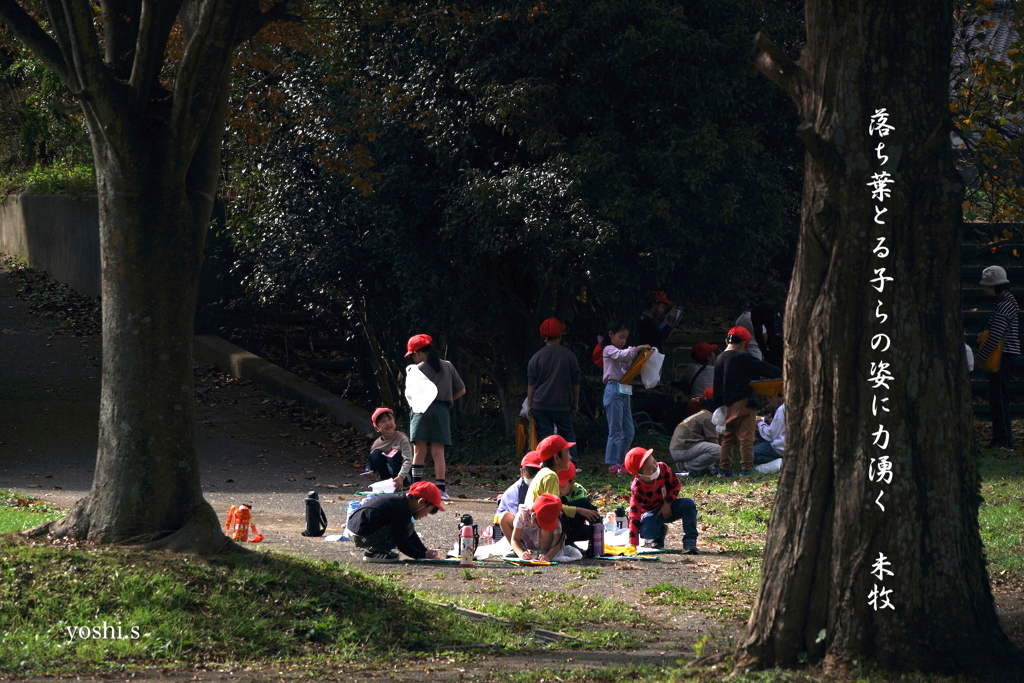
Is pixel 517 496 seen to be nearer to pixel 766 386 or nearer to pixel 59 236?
pixel 766 386

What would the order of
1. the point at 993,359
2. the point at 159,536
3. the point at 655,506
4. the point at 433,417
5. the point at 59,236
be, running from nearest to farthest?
the point at 159,536, the point at 655,506, the point at 433,417, the point at 993,359, the point at 59,236

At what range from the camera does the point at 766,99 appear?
607 inches

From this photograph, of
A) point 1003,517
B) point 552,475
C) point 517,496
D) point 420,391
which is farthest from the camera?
point 420,391

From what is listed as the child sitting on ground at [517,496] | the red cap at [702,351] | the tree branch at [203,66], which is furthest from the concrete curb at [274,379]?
the tree branch at [203,66]

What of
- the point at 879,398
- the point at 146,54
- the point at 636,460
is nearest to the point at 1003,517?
the point at 636,460

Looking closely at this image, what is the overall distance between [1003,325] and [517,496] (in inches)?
312

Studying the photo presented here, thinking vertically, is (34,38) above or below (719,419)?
above

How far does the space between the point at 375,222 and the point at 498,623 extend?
30.5 feet

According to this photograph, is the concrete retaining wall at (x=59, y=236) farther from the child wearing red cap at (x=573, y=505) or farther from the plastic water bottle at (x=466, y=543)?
the child wearing red cap at (x=573, y=505)

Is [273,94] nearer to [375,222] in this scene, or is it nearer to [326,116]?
[326,116]

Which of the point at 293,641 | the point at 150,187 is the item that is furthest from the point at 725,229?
the point at 293,641

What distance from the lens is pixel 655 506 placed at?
9.97 m

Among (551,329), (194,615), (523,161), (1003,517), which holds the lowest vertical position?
(194,615)

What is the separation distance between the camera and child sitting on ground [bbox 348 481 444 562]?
29.4 ft
